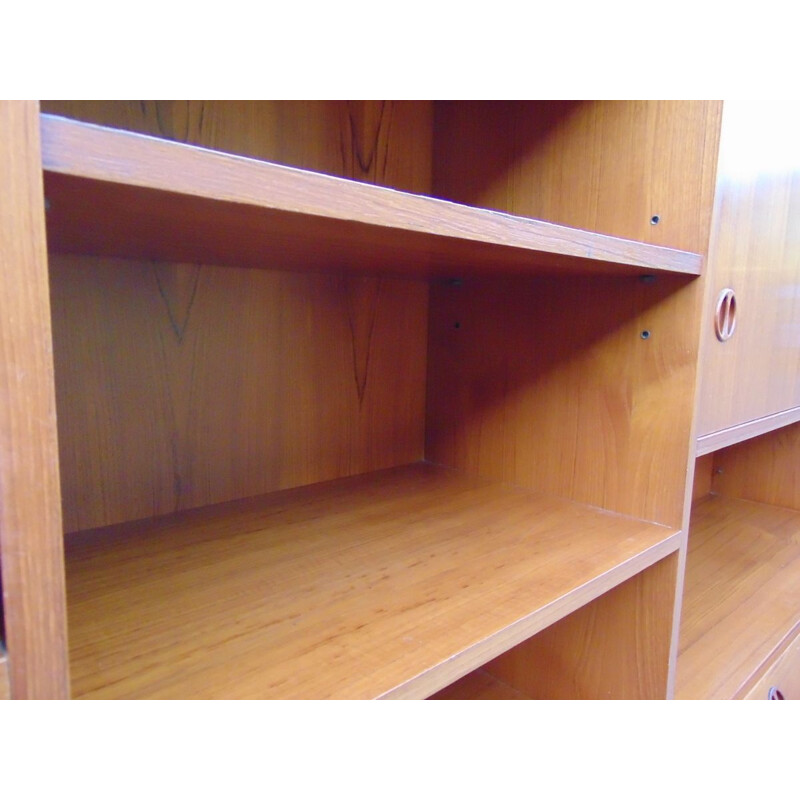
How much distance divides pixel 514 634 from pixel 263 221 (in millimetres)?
365

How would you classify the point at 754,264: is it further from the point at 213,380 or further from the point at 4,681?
the point at 4,681

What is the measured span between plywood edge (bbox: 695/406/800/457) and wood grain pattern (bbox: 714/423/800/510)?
15.9 inches

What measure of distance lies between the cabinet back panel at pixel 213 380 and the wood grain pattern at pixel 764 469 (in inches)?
44.5

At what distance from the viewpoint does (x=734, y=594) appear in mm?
1178

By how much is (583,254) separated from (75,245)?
1.47ft

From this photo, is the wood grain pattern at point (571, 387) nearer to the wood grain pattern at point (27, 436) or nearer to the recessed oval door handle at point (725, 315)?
the recessed oval door handle at point (725, 315)

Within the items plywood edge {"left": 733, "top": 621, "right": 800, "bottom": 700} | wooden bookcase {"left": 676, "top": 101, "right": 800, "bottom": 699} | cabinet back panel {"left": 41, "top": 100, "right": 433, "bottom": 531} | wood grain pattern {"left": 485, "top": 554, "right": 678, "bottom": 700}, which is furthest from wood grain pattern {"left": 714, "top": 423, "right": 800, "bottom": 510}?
cabinet back panel {"left": 41, "top": 100, "right": 433, "bottom": 531}

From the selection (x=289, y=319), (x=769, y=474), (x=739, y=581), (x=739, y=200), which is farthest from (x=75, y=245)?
(x=769, y=474)

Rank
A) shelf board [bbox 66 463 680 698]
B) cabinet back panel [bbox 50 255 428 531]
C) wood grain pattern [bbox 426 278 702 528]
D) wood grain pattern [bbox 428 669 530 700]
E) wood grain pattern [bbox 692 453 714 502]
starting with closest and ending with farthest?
shelf board [bbox 66 463 680 698] < cabinet back panel [bbox 50 255 428 531] < wood grain pattern [bbox 426 278 702 528] < wood grain pattern [bbox 428 669 530 700] < wood grain pattern [bbox 692 453 714 502]

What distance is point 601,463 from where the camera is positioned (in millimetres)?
752

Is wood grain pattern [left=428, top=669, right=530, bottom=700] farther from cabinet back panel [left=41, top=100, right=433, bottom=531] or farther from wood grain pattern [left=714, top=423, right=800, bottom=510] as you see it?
wood grain pattern [left=714, top=423, right=800, bottom=510]

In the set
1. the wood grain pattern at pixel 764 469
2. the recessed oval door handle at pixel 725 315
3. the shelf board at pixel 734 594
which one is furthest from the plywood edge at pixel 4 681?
the wood grain pattern at pixel 764 469

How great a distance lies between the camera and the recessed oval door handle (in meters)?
0.75

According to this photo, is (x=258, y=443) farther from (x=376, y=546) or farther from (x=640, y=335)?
(x=640, y=335)
